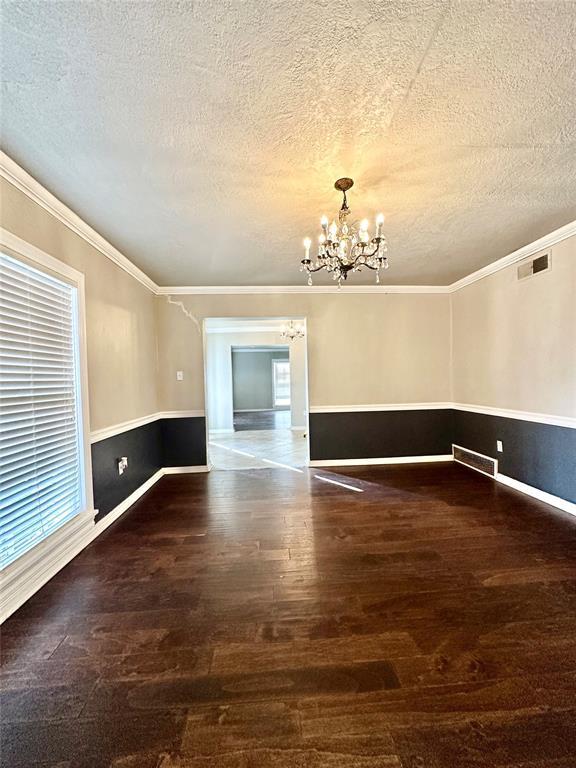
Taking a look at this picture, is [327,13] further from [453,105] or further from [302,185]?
[302,185]

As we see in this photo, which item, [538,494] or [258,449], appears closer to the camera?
[538,494]

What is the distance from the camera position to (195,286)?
4.14 meters

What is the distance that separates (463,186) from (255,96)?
1.46 metres

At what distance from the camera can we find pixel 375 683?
1.27 metres

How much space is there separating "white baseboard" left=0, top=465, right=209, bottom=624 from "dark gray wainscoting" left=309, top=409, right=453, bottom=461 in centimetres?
259

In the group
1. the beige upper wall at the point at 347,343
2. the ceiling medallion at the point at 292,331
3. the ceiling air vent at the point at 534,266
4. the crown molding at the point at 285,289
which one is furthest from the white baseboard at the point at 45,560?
the ceiling medallion at the point at 292,331

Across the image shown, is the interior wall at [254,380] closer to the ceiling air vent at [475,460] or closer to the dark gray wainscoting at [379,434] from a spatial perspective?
the dark gray wainscoting at [379,434]

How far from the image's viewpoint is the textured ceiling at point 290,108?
1.08 m

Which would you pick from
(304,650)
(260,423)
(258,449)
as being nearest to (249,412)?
(260,423)

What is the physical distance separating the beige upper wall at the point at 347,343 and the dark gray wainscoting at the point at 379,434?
207mm

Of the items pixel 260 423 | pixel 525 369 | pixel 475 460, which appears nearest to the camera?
pixel 525 369

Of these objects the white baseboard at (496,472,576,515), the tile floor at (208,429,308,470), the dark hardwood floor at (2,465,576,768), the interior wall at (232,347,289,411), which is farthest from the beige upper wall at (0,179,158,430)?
the interior wall at (232,347,289,411)

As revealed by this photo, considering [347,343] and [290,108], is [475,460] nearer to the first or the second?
[347,343]

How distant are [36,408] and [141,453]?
1.65 metres
